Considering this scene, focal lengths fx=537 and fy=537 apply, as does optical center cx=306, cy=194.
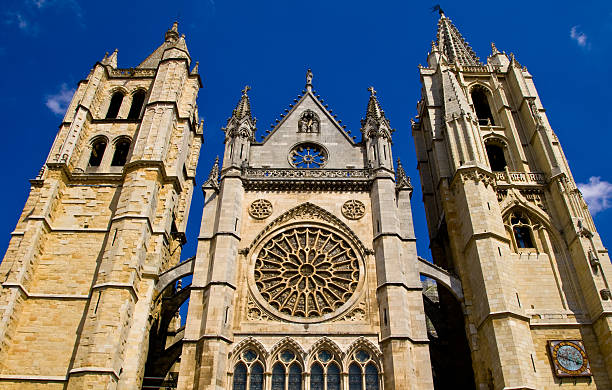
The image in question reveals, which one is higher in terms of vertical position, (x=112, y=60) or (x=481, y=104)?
(x=112, y=60)

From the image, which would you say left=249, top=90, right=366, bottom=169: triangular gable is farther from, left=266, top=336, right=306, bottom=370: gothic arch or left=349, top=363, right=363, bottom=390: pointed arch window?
left=349, top=363, right=363, bottom=390: pointed arch window

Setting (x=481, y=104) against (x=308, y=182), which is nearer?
(x=308, y=182)

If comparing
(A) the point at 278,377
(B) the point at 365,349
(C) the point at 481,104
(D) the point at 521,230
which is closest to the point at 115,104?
(A) the point at 278,377

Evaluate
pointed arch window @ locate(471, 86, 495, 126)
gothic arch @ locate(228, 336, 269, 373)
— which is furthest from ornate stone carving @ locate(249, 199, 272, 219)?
pointed arch window @ locate(471, 86, 495, 126)

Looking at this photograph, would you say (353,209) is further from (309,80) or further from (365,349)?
(309,80)

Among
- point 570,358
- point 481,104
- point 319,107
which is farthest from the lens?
point 481,104

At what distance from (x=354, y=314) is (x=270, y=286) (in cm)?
277

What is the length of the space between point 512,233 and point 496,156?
16.8 feet

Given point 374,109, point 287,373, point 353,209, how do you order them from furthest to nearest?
point 374,109 < point 353,209 < point 287,373

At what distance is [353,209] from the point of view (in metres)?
18.6

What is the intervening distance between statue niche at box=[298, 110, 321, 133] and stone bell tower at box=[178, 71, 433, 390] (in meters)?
0.09

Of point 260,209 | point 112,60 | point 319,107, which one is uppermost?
point 112,60

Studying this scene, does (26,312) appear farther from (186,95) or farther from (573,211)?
(573,211)

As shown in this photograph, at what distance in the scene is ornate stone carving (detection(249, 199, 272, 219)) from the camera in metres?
18.4
